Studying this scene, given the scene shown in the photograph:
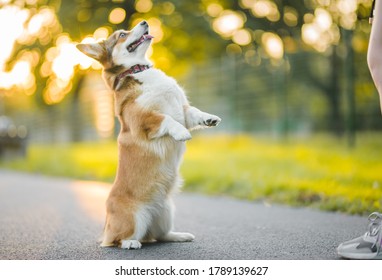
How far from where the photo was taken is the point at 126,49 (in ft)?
11.2

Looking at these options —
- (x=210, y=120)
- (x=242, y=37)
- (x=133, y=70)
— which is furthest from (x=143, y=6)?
(x=210, y=120)

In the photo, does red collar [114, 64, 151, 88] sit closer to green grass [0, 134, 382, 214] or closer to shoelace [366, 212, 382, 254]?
shoelace [366, 212, 382, 254]

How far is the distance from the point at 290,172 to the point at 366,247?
12.1 ft

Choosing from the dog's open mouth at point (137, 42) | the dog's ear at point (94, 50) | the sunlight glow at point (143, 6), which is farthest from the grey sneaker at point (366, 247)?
the sunlight glow at point (143, 6)

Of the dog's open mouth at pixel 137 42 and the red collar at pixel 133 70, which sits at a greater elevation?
the dog's open mouth at pixel 137 42

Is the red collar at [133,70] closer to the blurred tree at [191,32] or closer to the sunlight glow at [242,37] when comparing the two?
the blurred tree at [191,32]

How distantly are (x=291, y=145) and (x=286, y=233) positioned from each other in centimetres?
696

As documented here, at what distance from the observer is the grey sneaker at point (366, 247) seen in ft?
8.46

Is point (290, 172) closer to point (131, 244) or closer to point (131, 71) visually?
point (131, 71)

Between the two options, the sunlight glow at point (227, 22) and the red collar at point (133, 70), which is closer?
the red collar at point (133, 70)

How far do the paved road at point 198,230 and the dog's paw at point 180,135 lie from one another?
691 mm

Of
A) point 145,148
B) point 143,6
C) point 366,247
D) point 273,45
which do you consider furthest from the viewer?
point 273,45

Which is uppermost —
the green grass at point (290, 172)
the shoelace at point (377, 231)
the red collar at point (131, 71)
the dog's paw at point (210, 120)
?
the red collar at point (131, 71)

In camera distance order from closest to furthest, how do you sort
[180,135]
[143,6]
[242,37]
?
[180,135] → [143,6] → [242,37]
